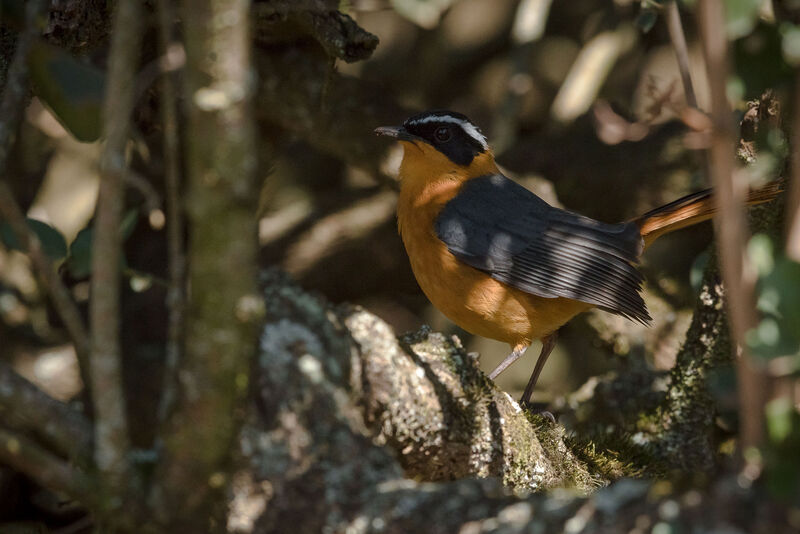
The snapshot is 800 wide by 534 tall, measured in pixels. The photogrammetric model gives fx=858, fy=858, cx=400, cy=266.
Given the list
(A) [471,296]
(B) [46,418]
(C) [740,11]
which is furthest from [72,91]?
(A) [471,296]

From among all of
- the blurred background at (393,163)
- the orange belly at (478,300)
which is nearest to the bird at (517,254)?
the orange belly at (478,300)

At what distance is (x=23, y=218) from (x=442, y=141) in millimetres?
3153

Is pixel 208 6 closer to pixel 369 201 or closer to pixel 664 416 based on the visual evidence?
pixel 664 416

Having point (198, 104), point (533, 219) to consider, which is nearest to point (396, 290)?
point (533, 219)

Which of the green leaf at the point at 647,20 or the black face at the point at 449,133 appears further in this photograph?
the black face at the point at 449,133

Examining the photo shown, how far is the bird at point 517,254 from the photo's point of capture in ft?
13.8

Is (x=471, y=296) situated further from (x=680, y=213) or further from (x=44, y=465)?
(x=44, y=465)

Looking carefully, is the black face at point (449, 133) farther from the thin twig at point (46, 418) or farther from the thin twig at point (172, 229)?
the thin twig at point (46, 418)

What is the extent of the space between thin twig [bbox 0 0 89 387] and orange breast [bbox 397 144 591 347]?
247cm

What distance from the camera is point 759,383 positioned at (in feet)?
4.84

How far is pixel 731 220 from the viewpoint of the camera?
4.62 ft

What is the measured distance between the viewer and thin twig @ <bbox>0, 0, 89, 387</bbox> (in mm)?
1749

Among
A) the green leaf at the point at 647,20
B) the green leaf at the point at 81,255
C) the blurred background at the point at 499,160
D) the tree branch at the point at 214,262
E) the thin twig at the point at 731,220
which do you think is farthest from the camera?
the blurred background at the point at 499,160

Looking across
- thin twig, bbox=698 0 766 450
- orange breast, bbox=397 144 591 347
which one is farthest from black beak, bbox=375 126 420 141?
thin twig, bbox=698 0 766 450
